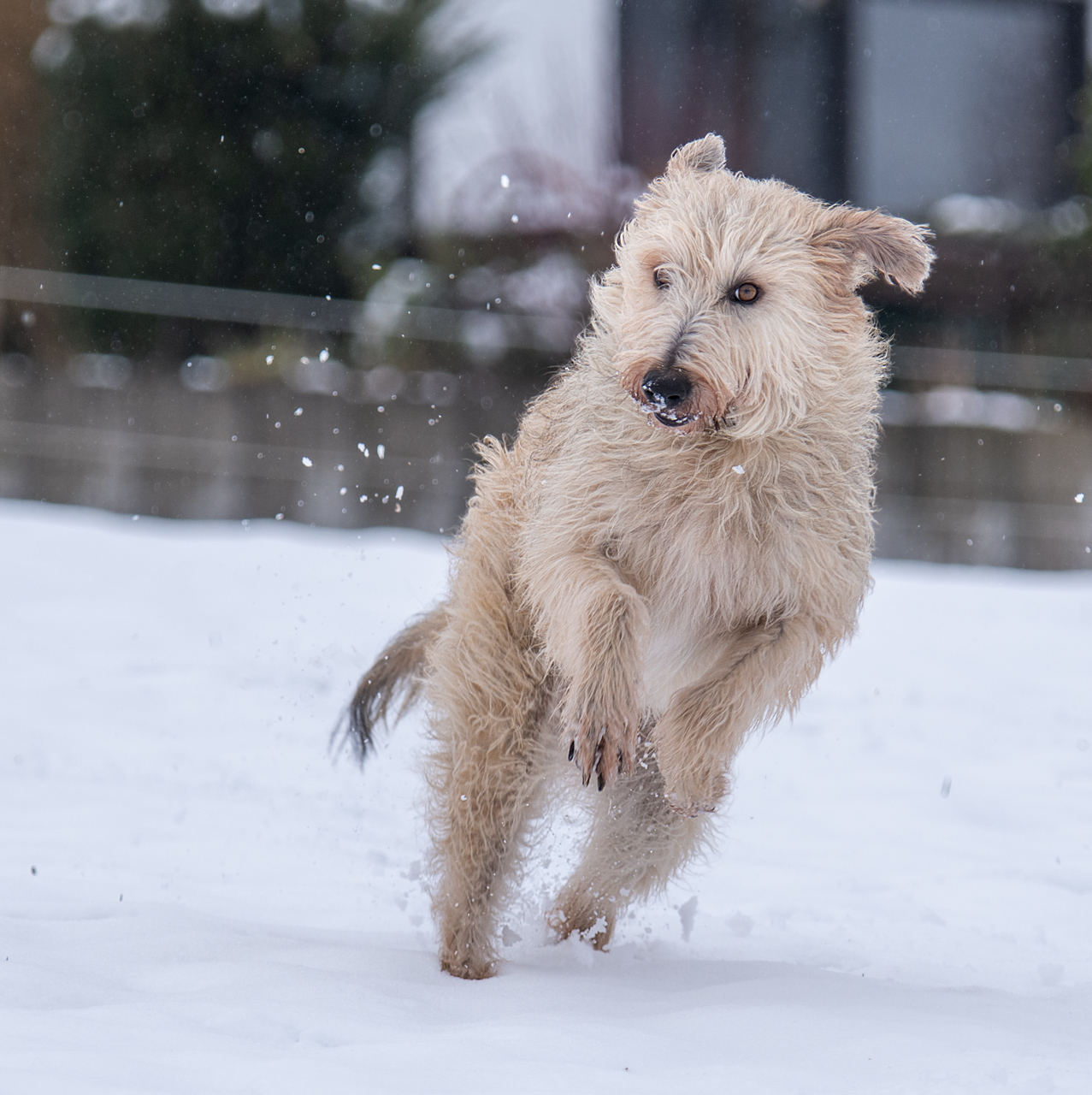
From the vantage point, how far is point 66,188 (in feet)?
36.6

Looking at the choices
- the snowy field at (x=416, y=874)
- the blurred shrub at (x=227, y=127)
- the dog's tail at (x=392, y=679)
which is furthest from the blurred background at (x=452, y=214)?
the dog's tail at (x=392, y=679)

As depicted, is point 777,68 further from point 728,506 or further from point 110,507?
point 728,506

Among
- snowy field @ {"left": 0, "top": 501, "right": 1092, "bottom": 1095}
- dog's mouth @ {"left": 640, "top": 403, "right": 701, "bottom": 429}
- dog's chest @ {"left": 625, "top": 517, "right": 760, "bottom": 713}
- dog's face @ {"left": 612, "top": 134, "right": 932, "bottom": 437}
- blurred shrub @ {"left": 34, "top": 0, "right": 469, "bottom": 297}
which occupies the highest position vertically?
blurred shrub @ {"left": 34, "top": 0, "right": 469, "bottom": 297}

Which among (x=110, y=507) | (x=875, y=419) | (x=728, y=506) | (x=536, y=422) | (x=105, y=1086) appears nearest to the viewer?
(x=105, y=1086)

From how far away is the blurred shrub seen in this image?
11.1m

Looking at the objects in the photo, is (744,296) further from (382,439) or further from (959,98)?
(959,98)

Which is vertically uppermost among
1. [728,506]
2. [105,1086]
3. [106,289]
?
[106,289]

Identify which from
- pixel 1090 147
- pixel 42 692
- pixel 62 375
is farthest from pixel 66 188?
pixel 1090 147

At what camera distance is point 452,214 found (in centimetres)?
1105

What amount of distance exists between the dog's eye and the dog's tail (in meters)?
1.34

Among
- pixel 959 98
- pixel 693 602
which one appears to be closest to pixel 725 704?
pixel 693 602

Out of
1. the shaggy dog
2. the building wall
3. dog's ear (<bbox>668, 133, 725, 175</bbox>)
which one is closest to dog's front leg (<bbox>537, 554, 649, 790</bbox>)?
the shaggy dog

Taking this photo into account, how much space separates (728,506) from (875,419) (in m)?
0.56

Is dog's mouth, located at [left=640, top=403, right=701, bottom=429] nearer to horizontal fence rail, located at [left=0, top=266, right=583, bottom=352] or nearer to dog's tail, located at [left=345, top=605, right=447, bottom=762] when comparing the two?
dog's tail, located at [left=345, top=605, right=447, bottom=762]
